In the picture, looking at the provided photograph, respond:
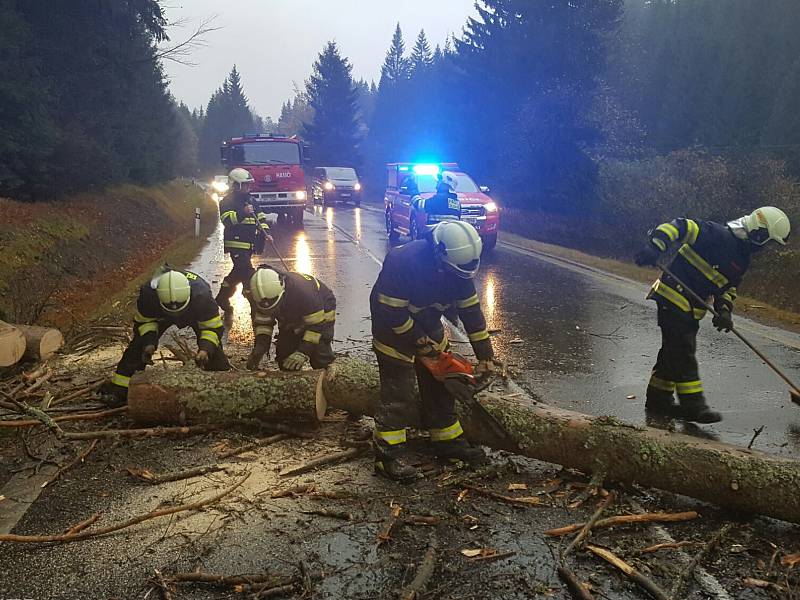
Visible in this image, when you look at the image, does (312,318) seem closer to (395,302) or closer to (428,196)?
(395,302)

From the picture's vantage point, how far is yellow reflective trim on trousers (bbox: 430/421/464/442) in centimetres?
442

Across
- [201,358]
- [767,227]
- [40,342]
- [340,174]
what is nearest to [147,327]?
[201,358]

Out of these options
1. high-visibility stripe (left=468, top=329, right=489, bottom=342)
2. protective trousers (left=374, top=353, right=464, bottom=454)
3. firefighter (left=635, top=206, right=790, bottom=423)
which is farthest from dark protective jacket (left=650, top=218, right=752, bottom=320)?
protective trousers (left=374, top=353, right=464, bottom=454)

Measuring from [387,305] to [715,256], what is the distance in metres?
2.92

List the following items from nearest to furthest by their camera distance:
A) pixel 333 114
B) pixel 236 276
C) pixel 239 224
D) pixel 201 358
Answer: pixel 201 358 → pixel 239 224 → pixel 236 276 → pixel 333 114

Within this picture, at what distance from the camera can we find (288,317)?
5.52 metres

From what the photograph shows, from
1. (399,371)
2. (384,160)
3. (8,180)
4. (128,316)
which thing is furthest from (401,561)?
(384,160)

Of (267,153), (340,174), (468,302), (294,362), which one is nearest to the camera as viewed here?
(468,302)

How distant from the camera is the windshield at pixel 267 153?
20859 millimetres

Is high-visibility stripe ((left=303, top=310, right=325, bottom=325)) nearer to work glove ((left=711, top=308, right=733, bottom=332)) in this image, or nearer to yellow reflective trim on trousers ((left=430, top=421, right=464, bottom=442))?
yellow reflective trim on trousers ((left=430, top=421, right=464, bottom=442))

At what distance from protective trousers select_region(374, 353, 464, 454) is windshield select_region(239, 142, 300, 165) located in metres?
17.7

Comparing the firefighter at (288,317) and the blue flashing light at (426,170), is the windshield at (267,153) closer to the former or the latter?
the blue flashing light at (426,170)

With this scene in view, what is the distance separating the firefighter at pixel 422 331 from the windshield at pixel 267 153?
17630mm

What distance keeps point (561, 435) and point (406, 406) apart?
1023 millimetres
